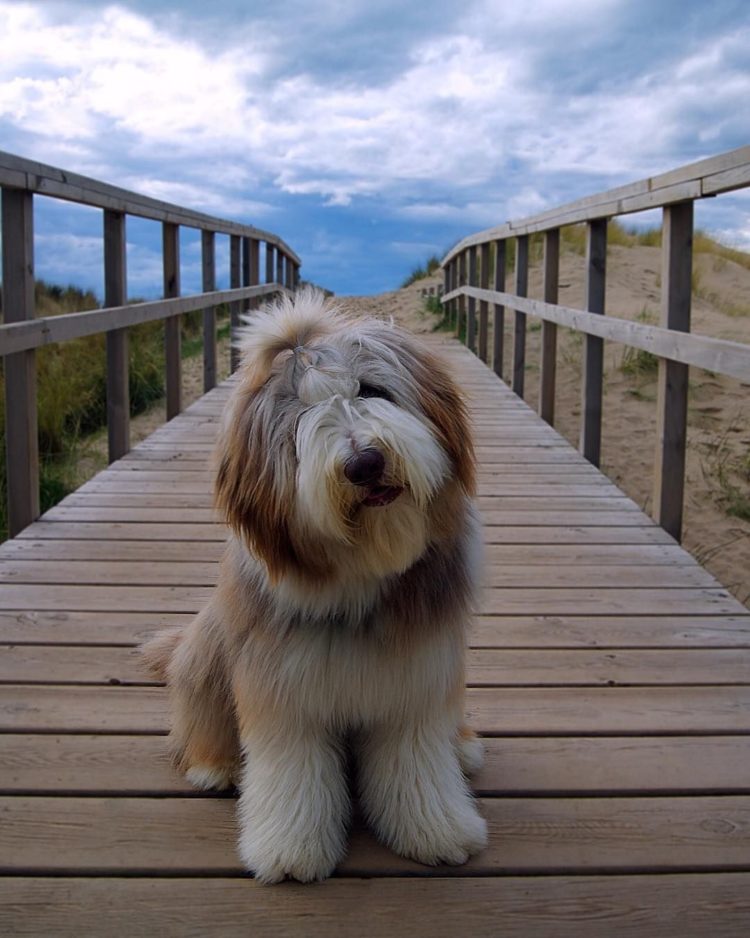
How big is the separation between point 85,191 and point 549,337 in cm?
312

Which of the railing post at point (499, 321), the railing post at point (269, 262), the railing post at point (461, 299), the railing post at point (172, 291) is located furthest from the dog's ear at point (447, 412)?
the railing post at point (269, 262)

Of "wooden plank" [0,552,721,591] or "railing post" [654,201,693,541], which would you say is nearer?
"wooden plank" [0,552,721,591]

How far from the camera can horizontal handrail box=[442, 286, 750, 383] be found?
3.04m

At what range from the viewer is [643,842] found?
6.09 feet

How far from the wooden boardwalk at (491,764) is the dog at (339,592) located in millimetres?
99

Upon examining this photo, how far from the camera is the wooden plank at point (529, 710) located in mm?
2270

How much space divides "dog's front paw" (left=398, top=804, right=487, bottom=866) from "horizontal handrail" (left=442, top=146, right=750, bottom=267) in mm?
2209

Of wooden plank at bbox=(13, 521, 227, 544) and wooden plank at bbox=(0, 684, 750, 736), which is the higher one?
wooden plank at bbox=(13, 521, 227, 544)

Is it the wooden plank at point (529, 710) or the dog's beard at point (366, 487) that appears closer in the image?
the dog's beard at point (366, 487)

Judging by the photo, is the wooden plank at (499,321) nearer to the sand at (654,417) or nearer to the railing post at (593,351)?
the sand at (654,417)

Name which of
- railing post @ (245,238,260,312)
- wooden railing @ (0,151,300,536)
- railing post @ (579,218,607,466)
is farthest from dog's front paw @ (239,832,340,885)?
railing post @ (245,238,260,312)

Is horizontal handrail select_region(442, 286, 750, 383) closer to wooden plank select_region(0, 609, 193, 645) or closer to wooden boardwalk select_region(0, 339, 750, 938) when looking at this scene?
wooden boardwalk select_region(0, 339, 750, 938)

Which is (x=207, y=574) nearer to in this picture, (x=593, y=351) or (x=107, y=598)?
(x=107, y=598)

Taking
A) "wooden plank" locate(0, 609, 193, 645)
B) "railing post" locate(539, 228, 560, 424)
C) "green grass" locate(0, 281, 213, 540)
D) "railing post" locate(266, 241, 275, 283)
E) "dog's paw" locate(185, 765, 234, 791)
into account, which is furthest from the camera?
"railing post" locate(266, 241, 275, 283)
